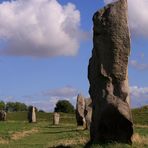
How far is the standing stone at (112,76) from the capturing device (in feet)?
63.9

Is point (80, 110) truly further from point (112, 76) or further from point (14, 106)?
point (14, 106)

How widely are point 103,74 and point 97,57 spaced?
879 mm

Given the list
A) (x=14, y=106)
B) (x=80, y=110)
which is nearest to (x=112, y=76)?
(x=80, y=110)

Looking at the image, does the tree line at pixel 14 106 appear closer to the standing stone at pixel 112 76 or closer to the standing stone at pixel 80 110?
the standing stone at pixel 80 110

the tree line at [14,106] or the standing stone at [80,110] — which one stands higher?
the tree line at [14,106]

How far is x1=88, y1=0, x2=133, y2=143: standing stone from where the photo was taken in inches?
767

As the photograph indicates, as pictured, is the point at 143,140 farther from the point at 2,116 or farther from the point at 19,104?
the point at 19,104

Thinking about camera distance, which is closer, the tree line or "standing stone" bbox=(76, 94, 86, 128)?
"standing stone" bbox=(76, 94, 86, 128)

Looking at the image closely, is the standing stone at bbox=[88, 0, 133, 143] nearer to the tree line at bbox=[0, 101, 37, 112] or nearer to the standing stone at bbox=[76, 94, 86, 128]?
the standing stone at bbox=[76, 94, 86, 128]

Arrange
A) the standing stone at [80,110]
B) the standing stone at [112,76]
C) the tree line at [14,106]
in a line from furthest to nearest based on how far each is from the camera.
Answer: the tree line at [14,106], the standing stone at [80,110], the standing stone at [112,76]

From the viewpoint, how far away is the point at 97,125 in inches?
792

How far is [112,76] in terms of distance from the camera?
19984mm

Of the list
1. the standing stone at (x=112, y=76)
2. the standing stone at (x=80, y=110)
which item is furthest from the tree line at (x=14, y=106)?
the standing stone at (x=112, y=76)

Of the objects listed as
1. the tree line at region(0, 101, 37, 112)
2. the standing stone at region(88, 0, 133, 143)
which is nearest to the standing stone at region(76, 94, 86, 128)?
the standing stone at region(88, 0, 133, 143)
